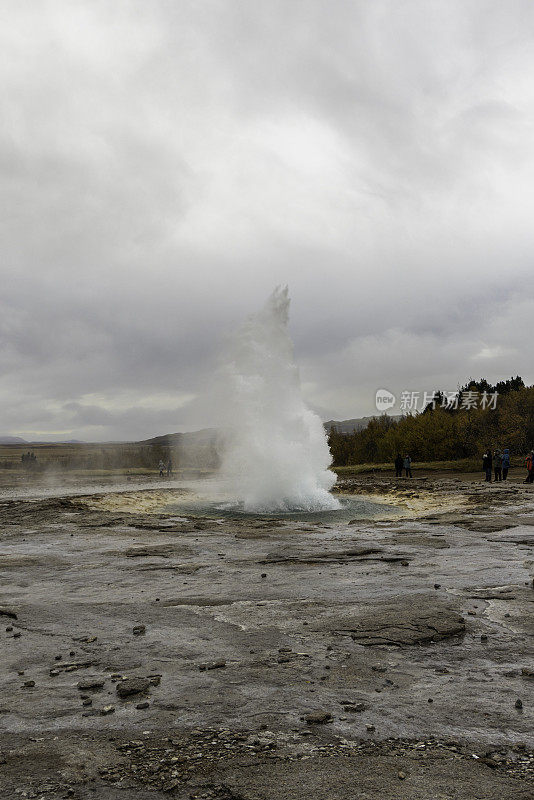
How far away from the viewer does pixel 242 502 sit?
80.3ft

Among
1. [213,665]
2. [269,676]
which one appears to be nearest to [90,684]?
[213,665]

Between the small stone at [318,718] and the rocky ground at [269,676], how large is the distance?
0.05 feet

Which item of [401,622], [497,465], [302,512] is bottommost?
[302,512]

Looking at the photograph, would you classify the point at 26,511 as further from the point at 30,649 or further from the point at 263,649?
the point at 263,649

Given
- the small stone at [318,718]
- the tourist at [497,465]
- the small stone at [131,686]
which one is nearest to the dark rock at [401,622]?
the small stone at [318,718]

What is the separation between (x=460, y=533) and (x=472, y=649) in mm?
9361

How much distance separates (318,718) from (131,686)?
5.75ft

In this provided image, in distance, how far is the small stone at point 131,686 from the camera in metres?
4.95

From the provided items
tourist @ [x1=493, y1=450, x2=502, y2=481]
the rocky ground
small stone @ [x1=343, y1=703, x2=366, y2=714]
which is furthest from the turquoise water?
small stone @ [x1=343, y1=703, x2=366, y2=714]

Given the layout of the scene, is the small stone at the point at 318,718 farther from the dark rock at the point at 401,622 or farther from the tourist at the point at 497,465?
the tourist at the point at 497,465

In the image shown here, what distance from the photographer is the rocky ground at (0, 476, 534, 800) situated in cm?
370

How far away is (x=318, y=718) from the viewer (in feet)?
14.5

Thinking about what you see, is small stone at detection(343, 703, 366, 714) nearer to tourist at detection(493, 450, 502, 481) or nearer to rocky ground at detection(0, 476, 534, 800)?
rocky ground at detection(0, 476, 534, 800)

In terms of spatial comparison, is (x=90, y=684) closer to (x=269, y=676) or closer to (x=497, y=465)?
(x=269, y=676)
